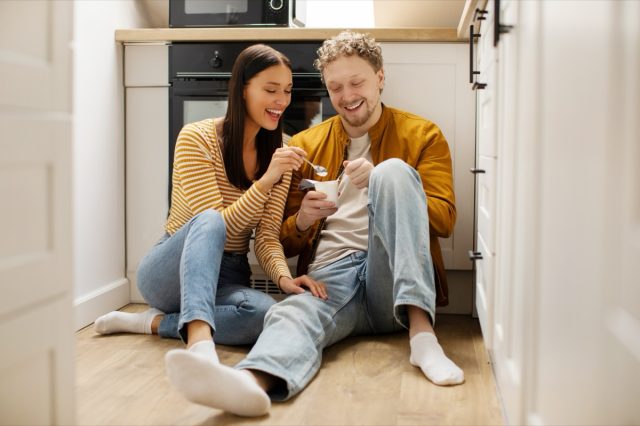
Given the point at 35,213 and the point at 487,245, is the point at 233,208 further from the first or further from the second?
the point at 35,213

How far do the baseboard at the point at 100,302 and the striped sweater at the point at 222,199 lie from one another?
43cm

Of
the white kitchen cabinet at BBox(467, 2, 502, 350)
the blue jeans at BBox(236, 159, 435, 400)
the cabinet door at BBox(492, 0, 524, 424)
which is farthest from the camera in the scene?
the blue jeans at BBox(236, 159, 435, 400)

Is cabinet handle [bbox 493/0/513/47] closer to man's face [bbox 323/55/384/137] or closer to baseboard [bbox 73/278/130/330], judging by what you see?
man's face [bbox 323/55/384/137]

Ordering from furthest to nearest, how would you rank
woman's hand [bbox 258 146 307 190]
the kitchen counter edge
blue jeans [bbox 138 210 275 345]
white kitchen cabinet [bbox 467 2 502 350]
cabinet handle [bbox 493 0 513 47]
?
the kitchen counter edge
woman's hand [bbox 258 146 307 190]
blue jeans [bbox 138 210 275 345]
white kitchen cabinet [bbox 467 2 502 350]
cabinet handle [bbox 493 0 513 47]

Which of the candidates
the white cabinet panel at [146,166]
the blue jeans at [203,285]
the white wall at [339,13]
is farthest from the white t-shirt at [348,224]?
the white wall at [339,13]

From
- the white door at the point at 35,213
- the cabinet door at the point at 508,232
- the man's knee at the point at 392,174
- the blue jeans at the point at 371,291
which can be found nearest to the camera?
the white door at the point at 35,213

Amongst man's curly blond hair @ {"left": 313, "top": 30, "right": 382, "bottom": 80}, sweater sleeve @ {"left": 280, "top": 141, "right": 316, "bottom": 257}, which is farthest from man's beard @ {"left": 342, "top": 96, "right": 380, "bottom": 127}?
sweater sleeve @ {"left": 280, "top": 141, "right": 316, "bottom": 257}

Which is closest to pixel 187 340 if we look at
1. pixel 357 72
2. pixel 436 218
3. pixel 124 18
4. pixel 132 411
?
pixel 132 411

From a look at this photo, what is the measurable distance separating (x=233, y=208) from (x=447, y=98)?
2.85 ft

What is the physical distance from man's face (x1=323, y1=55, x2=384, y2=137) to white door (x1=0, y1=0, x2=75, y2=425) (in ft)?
3.70

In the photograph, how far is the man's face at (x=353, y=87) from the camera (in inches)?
85.6

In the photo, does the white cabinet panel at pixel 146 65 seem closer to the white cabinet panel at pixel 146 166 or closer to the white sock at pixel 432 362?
the white cabinet panel at pixel 146 166

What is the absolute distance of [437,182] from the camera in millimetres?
2145

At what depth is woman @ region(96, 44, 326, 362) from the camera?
1.98 metres
